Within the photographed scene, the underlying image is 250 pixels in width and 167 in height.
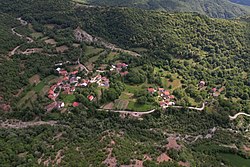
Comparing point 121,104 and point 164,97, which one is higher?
point 164,97

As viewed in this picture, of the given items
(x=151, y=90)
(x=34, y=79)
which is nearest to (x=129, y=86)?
(x=151, y=90)

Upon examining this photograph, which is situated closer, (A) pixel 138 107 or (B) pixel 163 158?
(B) pixel 163 158

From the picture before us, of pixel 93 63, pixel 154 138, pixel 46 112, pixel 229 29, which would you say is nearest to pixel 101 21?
pixel 93 63

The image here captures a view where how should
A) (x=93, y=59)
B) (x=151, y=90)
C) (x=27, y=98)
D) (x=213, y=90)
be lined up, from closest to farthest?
(x=27, y=98)
(x=151, y=90)
(x=213, y=90)
(x=93, y=59)

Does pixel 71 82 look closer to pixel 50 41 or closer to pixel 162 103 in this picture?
pixel 162 103

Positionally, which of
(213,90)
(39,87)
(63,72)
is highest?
(213,90)

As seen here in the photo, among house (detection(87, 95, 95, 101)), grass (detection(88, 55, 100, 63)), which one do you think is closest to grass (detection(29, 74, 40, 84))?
grass (detection(88, 55, 100, 63))

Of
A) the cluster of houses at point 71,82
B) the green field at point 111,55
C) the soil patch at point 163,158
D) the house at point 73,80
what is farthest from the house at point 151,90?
the soil patch at point 163,158
